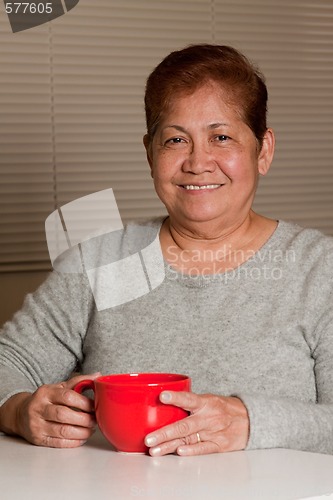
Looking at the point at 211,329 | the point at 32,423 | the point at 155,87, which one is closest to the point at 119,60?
the point at 155,87

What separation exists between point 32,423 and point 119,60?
1.65 m

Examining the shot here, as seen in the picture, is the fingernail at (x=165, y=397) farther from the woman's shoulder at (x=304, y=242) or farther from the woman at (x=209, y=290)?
the woman's shoulder at (x=304, y=242)

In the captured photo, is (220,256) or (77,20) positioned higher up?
(77,20)

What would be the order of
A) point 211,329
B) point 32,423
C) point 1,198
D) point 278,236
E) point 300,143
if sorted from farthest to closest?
point 300,143, point 1,198, point 278,236, point 211,329, point 32,423

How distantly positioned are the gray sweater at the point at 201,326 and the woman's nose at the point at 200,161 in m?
0.18

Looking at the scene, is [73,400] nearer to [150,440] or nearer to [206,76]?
[150,440]

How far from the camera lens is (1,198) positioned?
2.51 m

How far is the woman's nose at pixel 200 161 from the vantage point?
1.54 meters

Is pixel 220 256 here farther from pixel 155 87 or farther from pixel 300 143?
pixel 300 143

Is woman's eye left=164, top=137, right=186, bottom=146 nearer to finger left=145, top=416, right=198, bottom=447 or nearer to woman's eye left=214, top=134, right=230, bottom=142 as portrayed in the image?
woman's eye left=214, top=134, right=230, bottom=142

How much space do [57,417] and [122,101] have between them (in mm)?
1612

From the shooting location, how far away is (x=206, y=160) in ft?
5.07

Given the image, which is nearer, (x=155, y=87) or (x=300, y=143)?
(x=155, y=87)

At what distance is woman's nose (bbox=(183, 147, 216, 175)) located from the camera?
1.54m
